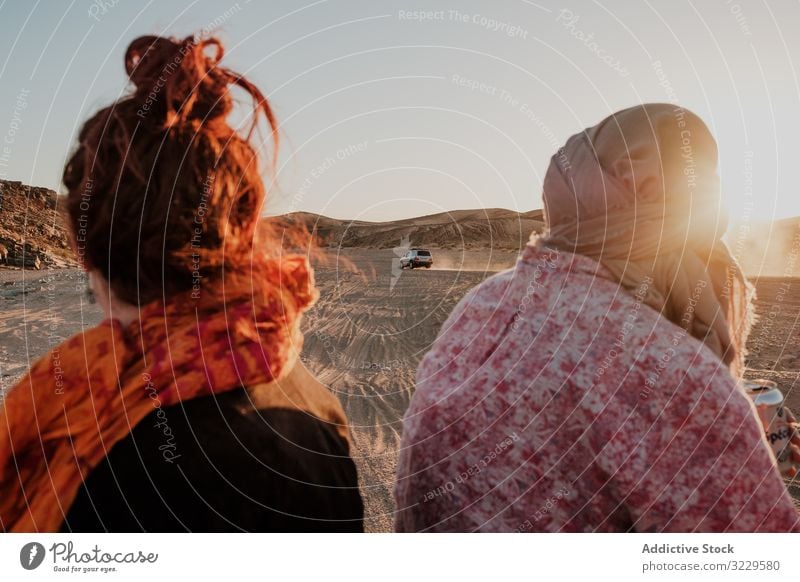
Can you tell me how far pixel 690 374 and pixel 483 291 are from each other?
669 mm

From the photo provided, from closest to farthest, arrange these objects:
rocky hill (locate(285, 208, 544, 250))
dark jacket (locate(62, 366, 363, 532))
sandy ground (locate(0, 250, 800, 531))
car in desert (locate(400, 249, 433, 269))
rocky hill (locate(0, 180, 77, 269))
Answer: dark jacket (locate(62, 366, 363, 532)), sandy ground (locate(0, 250, 800, 531)), rocky hill (locate(0, 180, 77, 269)), car in desert (locate(400, 249, 433, 269)), rocky hill (locate(285, 208, 544, 250))

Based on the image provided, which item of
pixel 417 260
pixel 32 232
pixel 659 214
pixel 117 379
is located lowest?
pixel 117 379

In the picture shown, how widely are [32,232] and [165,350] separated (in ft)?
76.9

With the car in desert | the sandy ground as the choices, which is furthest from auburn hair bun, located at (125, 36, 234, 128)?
the car in desert

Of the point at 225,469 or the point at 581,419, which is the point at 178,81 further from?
the point at 581,419

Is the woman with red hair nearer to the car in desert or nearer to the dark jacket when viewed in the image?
the dark jacket

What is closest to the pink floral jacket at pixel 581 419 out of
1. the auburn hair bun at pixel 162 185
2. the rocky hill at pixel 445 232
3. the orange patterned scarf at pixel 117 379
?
the orange patterned scarf at pixel 117 379

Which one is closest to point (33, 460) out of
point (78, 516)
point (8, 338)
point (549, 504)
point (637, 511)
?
point (78, 516)

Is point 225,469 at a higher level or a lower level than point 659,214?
lower

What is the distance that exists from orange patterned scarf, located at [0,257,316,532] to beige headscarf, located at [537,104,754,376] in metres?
1.01

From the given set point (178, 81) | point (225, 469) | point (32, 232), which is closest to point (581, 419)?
point (225, 469)

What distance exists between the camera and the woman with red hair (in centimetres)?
167

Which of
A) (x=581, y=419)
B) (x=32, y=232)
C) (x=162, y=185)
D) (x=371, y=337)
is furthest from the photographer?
(x=32, y=232)

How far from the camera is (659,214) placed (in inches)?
80.2
